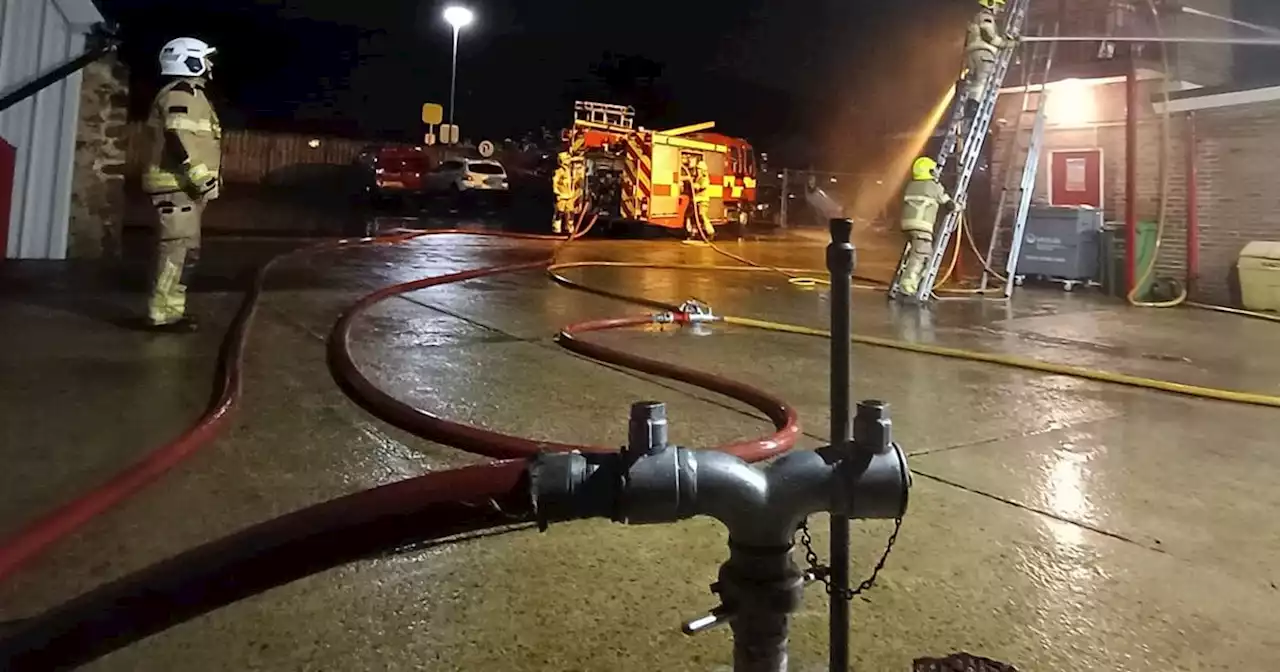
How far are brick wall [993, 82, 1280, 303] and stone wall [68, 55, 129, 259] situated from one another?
35.7ft

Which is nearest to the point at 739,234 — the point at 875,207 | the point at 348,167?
the point at 875,207

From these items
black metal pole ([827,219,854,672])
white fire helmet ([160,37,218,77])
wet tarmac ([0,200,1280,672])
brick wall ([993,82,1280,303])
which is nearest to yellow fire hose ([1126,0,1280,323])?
brick wall ([993,82,1280,303])

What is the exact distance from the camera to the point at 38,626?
1.22 metres

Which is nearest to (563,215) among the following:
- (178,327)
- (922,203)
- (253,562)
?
(922,203)

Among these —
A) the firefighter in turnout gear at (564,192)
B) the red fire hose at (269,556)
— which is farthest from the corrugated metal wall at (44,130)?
the red fire hose at (269,556)

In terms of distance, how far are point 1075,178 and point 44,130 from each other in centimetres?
1125

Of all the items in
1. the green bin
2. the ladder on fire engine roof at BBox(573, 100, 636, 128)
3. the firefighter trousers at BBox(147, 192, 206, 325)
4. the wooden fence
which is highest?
the wooden fence

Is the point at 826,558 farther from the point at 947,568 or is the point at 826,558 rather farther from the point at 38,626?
the point at 38,626

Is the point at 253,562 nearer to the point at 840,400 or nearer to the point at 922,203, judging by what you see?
the point at 840,400

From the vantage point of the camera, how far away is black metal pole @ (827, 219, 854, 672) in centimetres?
161

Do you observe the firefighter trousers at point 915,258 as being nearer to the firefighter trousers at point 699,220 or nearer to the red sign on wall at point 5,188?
the red sign on wall at point 5,188

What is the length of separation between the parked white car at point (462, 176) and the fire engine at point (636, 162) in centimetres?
326

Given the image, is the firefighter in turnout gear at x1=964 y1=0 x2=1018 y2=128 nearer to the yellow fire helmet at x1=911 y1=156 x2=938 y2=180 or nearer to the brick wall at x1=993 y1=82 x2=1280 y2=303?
the yellow fire helmet at x1=911 y1=156 x2=938 y2=180

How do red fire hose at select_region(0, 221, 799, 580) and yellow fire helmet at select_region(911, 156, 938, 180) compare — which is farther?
yellow fire helmet at select_region(911, 156, 938, 180)
